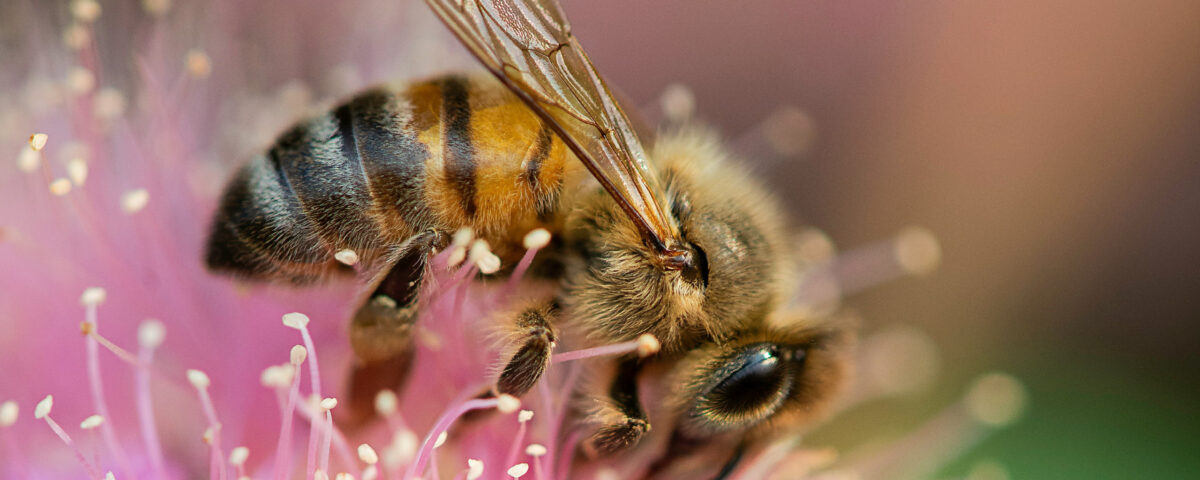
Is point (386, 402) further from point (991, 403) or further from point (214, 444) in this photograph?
point (991, 403)

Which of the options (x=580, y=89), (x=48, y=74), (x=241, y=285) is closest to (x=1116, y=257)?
(x=580, y=89)

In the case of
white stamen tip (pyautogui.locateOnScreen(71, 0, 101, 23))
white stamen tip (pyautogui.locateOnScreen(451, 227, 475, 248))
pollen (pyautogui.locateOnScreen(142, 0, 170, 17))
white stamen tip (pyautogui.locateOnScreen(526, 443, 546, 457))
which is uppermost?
white stamen tip (pyautogui.locateOnScreen(71, 0, 101, 23))

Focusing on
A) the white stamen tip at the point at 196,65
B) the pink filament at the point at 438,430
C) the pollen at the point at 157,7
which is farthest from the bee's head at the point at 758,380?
the pollen at the point at 157,7

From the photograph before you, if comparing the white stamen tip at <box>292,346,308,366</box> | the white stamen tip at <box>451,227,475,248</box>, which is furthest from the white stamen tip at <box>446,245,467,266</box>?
the white stamen tip at <box>292,346,308,366</box>

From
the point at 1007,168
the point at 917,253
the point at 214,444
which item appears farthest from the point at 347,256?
the point at 1007,168

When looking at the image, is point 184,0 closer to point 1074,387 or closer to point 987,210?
point 987,210

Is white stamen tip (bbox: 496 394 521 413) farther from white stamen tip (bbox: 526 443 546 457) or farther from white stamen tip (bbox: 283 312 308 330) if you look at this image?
white stamen tip (bbox: 283 312 308 330)

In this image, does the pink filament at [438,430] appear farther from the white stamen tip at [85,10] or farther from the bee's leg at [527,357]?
the white stamen tip at [85,10]
